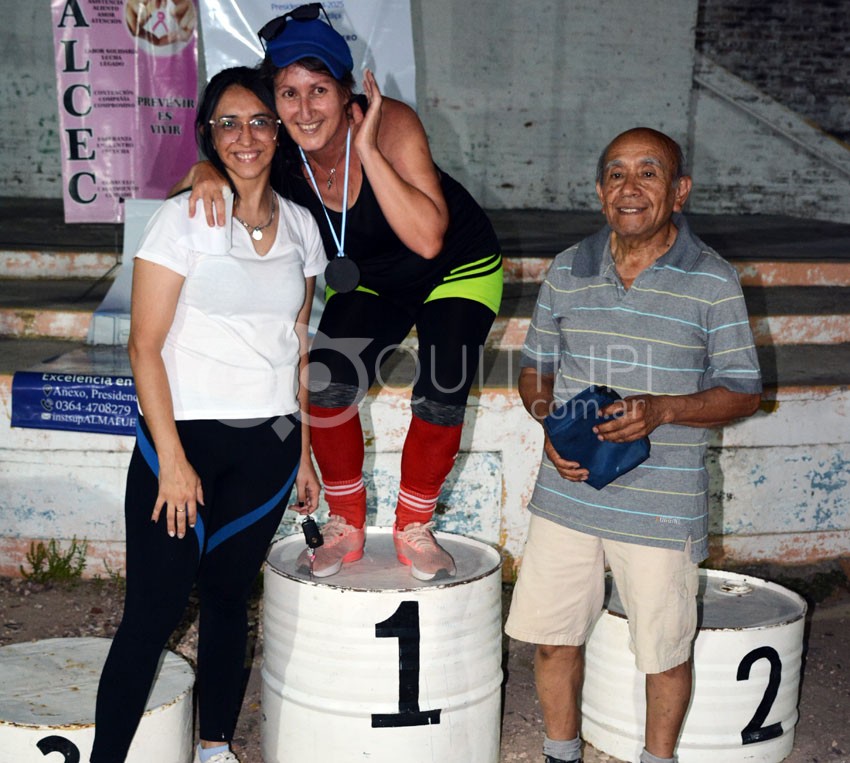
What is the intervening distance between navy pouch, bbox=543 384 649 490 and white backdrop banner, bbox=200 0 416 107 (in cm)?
255

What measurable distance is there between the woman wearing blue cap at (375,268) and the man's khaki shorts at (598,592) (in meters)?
0.27

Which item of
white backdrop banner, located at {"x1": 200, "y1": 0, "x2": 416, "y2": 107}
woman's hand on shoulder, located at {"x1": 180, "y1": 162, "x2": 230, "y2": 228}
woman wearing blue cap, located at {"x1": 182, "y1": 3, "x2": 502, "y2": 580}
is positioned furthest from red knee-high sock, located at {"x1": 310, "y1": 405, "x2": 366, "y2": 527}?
white backdrop banner, located at {"x1": 200, "y1": 0, "x2": 416, "y2": 107}

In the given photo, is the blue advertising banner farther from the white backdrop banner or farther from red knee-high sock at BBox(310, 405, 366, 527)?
the white backdrop banner

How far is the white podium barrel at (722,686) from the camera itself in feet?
9.43

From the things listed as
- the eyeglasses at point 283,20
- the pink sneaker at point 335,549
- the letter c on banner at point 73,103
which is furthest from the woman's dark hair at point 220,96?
the letter c on banner at point 73,103

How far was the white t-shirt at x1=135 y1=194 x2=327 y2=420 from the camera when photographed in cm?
226

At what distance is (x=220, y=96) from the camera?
7.72 ft

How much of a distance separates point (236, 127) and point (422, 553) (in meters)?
1.22

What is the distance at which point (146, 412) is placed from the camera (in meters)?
2.29

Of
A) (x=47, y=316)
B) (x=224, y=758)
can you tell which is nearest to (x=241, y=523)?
(x=224, y=758)

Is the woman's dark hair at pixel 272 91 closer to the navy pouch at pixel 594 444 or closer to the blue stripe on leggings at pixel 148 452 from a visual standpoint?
the blue stripe on leggings at pixel 148 452

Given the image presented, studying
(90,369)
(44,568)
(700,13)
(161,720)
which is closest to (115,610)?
(44,568)

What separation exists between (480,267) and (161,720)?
1435mm

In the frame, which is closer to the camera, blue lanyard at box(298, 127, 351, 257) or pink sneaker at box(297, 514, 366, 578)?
blue lanyard at box(298, 127, 351, 257)
